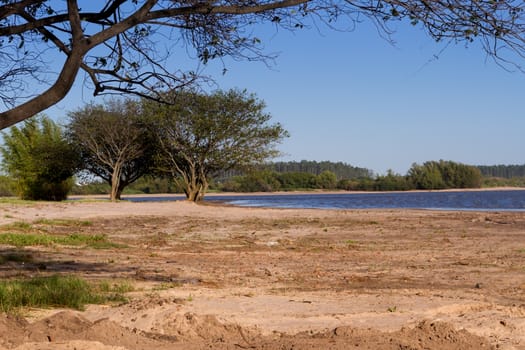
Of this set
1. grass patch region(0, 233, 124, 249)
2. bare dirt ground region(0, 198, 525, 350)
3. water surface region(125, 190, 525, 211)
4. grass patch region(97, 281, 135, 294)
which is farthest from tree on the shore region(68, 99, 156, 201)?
grass patch region(97, 281, 135, 294)

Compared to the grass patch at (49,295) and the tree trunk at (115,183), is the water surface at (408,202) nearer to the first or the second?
the tree trunk at (115,183)

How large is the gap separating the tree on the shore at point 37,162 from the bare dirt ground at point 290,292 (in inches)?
1188

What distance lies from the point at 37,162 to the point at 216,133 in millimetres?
13369

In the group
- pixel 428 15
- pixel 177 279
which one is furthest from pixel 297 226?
pixel 428 15

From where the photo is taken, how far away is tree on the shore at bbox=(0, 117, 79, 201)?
155 ft

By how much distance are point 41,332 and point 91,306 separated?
6.13ft

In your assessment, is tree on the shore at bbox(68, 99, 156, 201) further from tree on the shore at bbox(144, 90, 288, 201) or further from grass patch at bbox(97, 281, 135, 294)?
grass patch at bbox(97, 281, 135, 294)

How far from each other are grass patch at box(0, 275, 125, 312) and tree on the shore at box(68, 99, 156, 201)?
38.0 metres

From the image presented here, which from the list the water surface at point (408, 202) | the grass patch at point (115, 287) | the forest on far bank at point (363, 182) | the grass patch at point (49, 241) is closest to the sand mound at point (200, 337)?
the grass patch at point (115, 287)

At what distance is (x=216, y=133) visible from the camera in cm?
4412

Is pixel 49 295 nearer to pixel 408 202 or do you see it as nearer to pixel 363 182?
pixel 408 202

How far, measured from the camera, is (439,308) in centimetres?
683

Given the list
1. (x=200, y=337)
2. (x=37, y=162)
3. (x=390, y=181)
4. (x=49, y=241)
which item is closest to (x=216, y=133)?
(x=37, y=162)

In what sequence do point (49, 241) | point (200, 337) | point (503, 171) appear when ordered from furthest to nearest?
point (503, 171) < point (49, 241) < point (200, 337)
